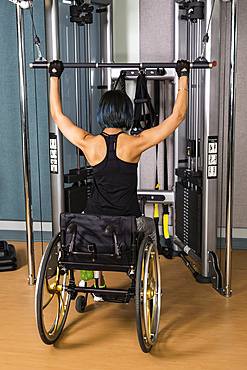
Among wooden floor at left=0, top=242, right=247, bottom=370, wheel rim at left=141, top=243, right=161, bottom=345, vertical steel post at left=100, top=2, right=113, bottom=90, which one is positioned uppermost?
vertical steel post at left=100, top=2, right=113, bottom=90

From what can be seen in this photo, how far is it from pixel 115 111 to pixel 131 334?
4.12 ft

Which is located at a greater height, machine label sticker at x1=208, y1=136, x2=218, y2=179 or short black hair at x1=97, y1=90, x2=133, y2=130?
short black hair at x1=97, y1=90, x2=133, y2=130


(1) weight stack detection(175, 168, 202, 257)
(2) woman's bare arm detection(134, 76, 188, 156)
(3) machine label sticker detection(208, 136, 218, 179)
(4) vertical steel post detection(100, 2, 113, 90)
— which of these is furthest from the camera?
(4) vertical steel post detection(100, 2, 113, 90)

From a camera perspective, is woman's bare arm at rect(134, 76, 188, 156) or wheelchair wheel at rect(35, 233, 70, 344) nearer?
wheelchair wheel at rect(35, 233, 70, 344)

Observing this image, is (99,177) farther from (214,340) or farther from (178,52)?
(178,52)

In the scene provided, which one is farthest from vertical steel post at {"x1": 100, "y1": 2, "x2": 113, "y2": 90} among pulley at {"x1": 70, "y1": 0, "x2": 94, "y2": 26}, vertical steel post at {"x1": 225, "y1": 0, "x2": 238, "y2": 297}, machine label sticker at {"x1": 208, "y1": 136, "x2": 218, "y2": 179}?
vertical steel post at {"x1": 225, "y1": 0, "x2": 238, "y2": 297}

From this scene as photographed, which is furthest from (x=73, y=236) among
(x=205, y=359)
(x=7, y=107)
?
(x=7, y=107)

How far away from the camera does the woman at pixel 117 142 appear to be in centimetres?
246

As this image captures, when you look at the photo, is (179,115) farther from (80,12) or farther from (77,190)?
(80,12)

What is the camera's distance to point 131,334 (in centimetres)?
257

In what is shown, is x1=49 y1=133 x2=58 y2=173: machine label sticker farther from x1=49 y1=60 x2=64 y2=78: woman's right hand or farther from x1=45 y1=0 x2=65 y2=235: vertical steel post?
x1=49 y1=60 x2=64 y2=78: woman's right hand

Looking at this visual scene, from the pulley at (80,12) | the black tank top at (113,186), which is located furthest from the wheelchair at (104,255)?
the pulley at (80,12)

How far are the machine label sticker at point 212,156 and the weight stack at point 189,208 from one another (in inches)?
5.8

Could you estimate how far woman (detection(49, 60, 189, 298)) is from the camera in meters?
2.46
